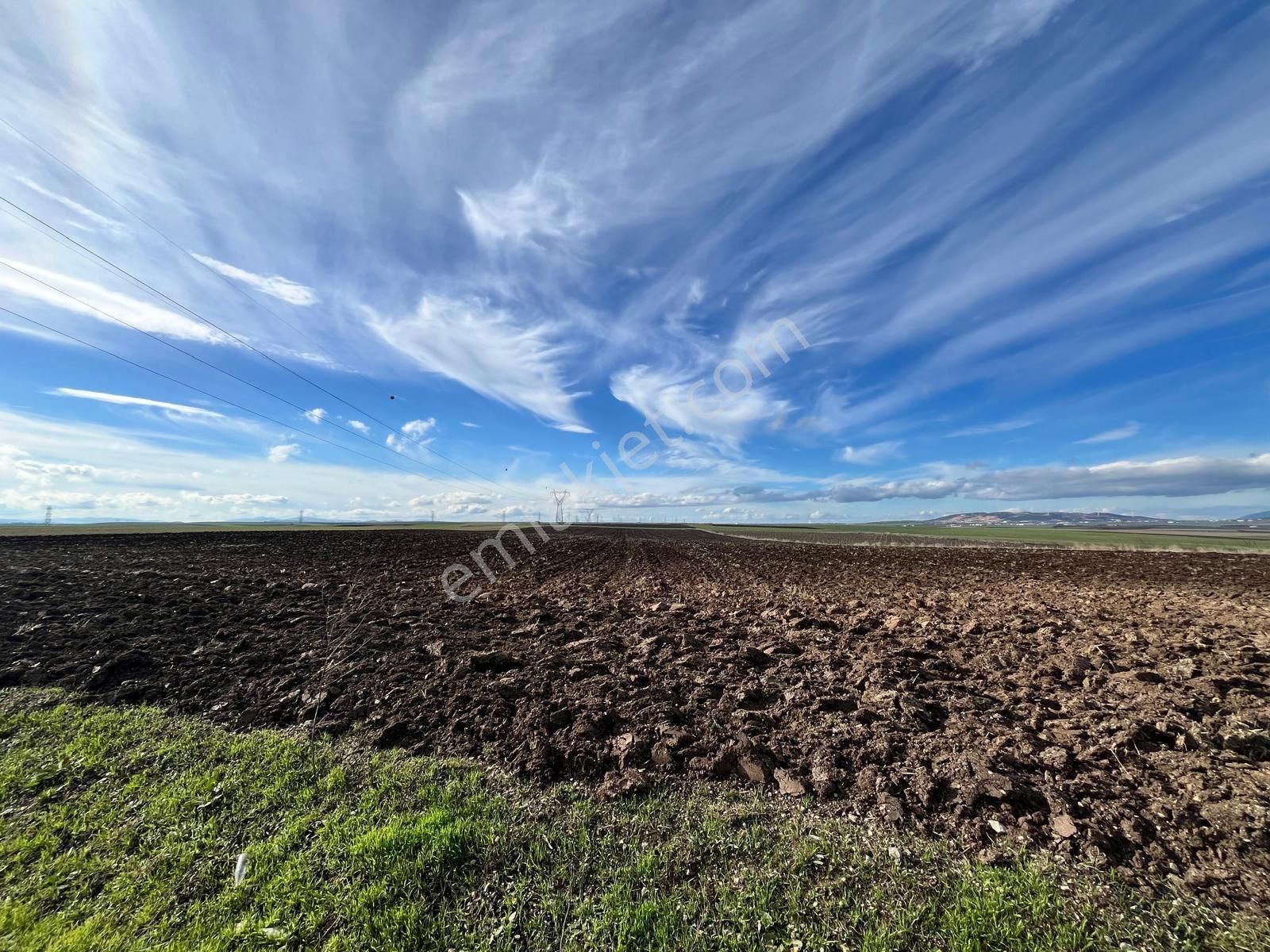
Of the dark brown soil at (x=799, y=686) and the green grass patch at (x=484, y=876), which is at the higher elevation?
the dark brown soil at (x=799, y=686)

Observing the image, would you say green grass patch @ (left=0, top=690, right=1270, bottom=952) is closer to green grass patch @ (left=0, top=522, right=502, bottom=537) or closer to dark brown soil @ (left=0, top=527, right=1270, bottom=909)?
dark brown soil @ (left=0, top=527, right=1270, bottom=909)

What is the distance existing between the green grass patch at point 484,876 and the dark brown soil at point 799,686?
2.00 feet

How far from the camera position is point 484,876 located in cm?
401

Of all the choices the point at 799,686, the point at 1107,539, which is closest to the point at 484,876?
the point at 799,686

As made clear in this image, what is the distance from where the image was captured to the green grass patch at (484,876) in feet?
11.3

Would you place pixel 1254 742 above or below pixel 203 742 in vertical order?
above

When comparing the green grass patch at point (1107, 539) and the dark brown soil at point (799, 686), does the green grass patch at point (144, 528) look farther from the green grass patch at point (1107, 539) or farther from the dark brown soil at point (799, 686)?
the green grass patch at point (1107, 539)

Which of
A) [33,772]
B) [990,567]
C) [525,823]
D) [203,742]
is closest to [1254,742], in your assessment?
[525,823]

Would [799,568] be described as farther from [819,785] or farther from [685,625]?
[819,785]

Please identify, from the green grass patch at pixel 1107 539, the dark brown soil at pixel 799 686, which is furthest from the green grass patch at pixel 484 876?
the green grass patch at pixel 1107 539

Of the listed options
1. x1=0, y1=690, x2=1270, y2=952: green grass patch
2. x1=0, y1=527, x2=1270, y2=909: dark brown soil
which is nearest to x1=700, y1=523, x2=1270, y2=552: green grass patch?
x1=0, y1=527, x2=1270, y2=909: dark brown soil

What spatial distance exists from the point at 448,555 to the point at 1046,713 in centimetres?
3320

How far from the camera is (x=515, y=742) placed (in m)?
6.27

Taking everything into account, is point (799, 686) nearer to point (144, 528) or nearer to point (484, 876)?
point (484, 876)
